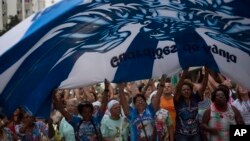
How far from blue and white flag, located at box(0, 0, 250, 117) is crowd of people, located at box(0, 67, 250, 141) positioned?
357mm

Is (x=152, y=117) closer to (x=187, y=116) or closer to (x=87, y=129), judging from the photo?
(x=187, y=116)

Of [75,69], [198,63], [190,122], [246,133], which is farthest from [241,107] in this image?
[246,133]

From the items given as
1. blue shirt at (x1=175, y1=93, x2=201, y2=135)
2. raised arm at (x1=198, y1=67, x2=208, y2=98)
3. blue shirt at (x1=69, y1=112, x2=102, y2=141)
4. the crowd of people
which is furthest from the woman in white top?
blue shirt at (x1=69, y1=112, x2=102, y2=141)

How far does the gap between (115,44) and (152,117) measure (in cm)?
168

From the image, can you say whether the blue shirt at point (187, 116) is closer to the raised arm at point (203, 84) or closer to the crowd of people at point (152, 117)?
the crowd of people at point (152, 117)

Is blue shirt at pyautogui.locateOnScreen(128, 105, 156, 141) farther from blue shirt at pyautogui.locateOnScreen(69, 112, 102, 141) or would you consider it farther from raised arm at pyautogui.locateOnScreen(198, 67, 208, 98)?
raised arm at pyautogui.locateOnScreen(198, 67, 208, 98)

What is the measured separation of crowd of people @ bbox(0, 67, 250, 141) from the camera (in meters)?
8.41

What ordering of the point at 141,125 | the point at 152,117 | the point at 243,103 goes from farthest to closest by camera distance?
the point at 243,103, the point at 152,117, the point at 141,125

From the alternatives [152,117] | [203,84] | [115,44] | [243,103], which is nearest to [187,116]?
[152,117]

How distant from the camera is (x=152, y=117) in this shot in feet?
29.0

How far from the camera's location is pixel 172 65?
26.2ft

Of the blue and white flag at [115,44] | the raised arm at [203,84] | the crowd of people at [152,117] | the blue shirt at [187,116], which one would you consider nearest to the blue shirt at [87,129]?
the crowd of people at [152,117]

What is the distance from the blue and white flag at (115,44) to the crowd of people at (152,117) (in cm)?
36

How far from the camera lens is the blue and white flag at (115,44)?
21.1ft
